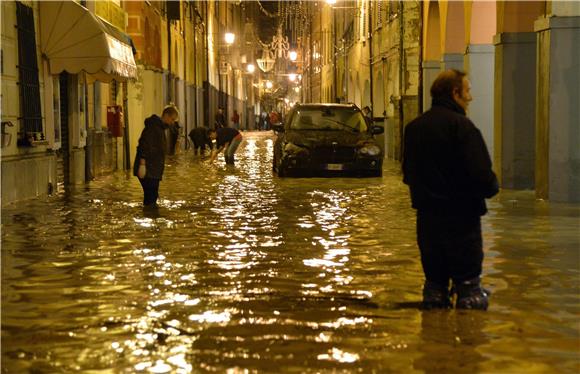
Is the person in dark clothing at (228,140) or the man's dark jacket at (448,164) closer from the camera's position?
the man's dark jacket at (448,164)

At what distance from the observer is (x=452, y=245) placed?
7363mm

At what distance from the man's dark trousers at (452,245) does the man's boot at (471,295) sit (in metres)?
0.04

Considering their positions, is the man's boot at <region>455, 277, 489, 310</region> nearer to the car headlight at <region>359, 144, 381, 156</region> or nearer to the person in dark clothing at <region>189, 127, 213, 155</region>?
the car headlight at <region>359, 144, 381, 156</region>

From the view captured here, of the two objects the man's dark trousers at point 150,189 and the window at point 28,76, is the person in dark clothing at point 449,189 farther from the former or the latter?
the window at point 28,76

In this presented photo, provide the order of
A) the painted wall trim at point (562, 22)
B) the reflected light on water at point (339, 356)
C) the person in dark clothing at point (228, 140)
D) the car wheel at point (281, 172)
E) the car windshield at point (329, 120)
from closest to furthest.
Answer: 1. the reflected light on water at point (339, 356)
2. the painted wall trim at point (562, 22)
3. the car wheel at point (281, 172)
4. the car windshield at point (329, 120)
5. the person in dark clothing at point (228, 140)

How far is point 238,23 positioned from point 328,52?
21082mm

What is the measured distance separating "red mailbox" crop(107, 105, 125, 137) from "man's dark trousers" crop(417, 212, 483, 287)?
18319mm

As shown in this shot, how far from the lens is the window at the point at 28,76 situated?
16969 mm

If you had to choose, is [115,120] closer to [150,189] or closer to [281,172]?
[281,172]

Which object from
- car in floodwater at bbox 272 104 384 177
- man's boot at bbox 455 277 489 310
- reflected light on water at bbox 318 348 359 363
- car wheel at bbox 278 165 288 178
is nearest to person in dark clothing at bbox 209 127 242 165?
car in floodwater at bbox 272 104 384 177

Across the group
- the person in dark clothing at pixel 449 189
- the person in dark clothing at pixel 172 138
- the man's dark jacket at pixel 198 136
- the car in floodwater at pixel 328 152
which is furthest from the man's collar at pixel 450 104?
the man's dark jacket at pixel 198 136

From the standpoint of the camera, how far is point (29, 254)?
10.7 metres

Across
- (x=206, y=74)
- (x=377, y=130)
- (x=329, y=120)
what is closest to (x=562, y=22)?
(x=377, y=130)

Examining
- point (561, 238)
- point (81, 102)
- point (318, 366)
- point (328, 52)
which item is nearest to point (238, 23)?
point (328, 52)
